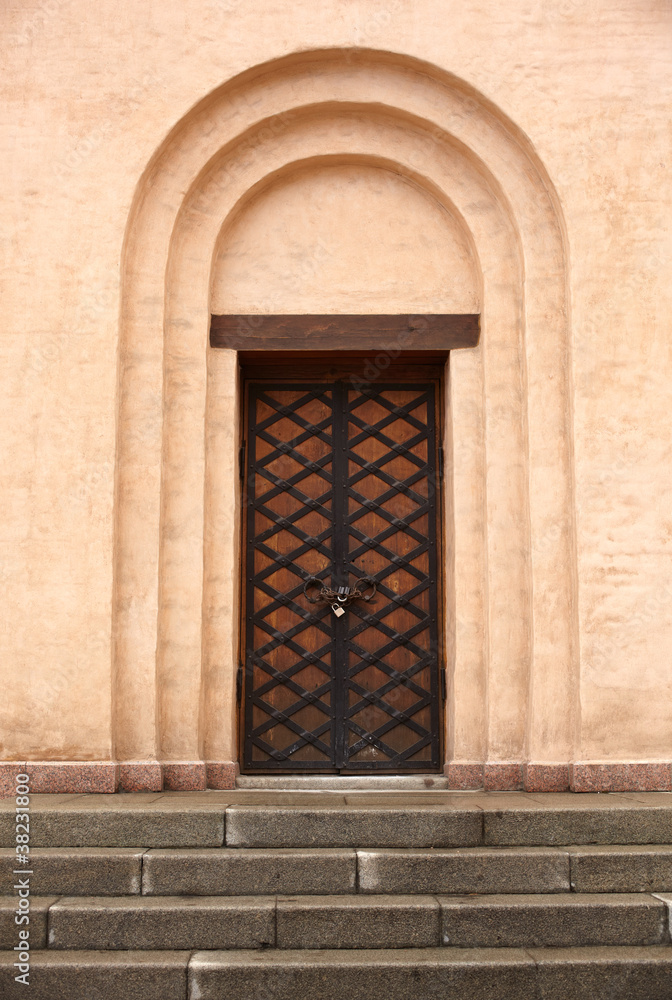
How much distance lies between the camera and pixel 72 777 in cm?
657

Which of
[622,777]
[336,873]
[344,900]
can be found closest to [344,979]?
[344,900]

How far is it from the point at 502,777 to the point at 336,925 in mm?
2280

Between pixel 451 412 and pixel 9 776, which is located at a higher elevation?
pixel 451 412

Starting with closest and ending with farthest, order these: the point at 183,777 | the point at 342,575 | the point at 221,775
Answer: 1. the point at 183,777
2. the point at 221,775
3. the point at 342,575

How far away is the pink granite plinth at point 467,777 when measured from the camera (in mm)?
7047

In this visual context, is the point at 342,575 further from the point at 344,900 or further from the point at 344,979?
the point at 344,979

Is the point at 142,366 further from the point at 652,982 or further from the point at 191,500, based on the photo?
the point at 652,982

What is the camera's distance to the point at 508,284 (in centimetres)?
741

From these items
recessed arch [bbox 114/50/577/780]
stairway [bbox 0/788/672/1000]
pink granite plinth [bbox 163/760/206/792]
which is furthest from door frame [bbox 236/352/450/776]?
stairway [bbox 0/788/672/1000]

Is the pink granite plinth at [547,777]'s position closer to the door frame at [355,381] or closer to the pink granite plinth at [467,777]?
the pink granite plinth at [467,777]

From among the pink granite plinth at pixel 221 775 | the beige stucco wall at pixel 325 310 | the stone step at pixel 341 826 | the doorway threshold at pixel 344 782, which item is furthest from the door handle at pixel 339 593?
the stone step at pixel 341 826

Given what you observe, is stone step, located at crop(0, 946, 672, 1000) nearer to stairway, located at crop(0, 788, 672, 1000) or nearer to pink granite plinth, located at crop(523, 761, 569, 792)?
stairway, located at crop(0, 788, 672, 1000)

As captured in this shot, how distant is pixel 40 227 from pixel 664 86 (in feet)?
15.4

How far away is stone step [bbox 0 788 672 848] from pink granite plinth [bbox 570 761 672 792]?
Result: 796 mm
